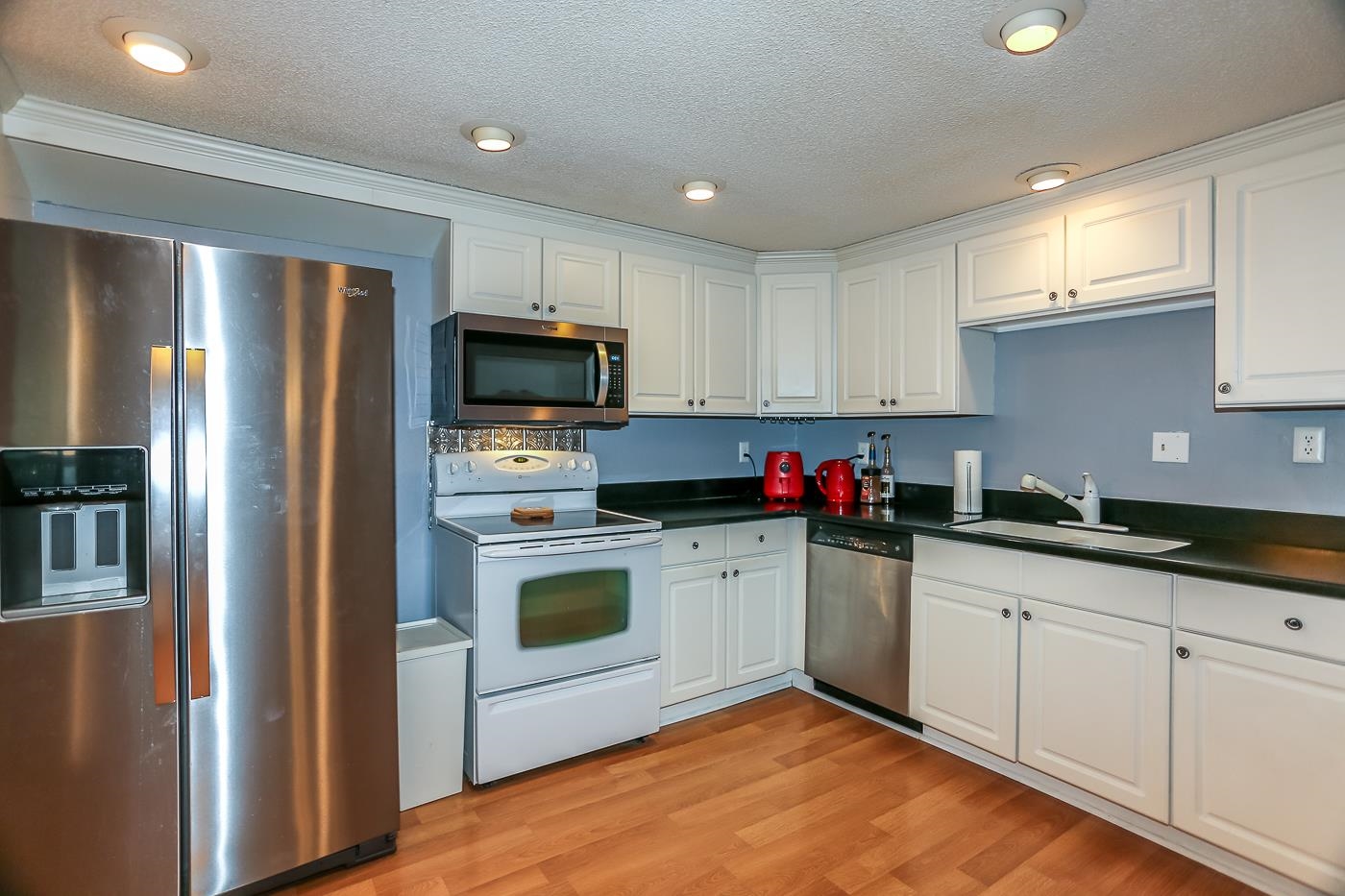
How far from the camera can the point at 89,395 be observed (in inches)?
63.4

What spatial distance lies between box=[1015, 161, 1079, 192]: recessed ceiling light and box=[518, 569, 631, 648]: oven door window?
208 cm

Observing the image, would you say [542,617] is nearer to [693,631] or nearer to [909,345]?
[693,631]

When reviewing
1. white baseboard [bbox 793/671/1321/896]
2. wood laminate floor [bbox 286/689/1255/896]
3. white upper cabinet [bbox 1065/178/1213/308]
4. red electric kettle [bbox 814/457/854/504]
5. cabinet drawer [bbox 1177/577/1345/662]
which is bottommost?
wood laminate floor [bbox 286/689/1255/896]

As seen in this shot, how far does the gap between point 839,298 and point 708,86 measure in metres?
1.82

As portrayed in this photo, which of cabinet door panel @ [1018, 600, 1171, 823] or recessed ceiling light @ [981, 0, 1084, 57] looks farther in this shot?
cabinet door panel @ [1018, 600, 1171, 823]

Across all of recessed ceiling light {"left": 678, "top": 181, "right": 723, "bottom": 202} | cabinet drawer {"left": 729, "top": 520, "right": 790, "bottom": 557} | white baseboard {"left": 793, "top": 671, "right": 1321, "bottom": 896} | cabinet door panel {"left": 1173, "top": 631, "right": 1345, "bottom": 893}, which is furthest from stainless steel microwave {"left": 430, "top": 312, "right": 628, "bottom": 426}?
cabinet door panel {"left": 1173, "top": 631, "right": 1345, "bottom": 893}

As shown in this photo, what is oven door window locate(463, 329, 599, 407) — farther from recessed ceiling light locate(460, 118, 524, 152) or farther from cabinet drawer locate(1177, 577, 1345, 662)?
cabinet drawer locate(1177, 577, 1345, 662)

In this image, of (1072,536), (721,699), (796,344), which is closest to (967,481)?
(1072,536)

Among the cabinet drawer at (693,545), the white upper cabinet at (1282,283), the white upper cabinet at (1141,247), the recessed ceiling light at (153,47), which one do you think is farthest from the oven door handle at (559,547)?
the white upper cabinet at (1282,283)

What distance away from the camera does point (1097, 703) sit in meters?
2.24

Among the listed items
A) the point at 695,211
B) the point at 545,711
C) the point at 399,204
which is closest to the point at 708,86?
the point at 695,211

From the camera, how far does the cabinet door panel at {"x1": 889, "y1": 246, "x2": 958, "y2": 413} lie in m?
3.02

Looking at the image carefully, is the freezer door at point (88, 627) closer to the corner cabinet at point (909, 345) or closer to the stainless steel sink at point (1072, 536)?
the stainless steel sink at point (1072, 536)

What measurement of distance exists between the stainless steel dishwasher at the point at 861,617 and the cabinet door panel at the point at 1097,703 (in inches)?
20.6
